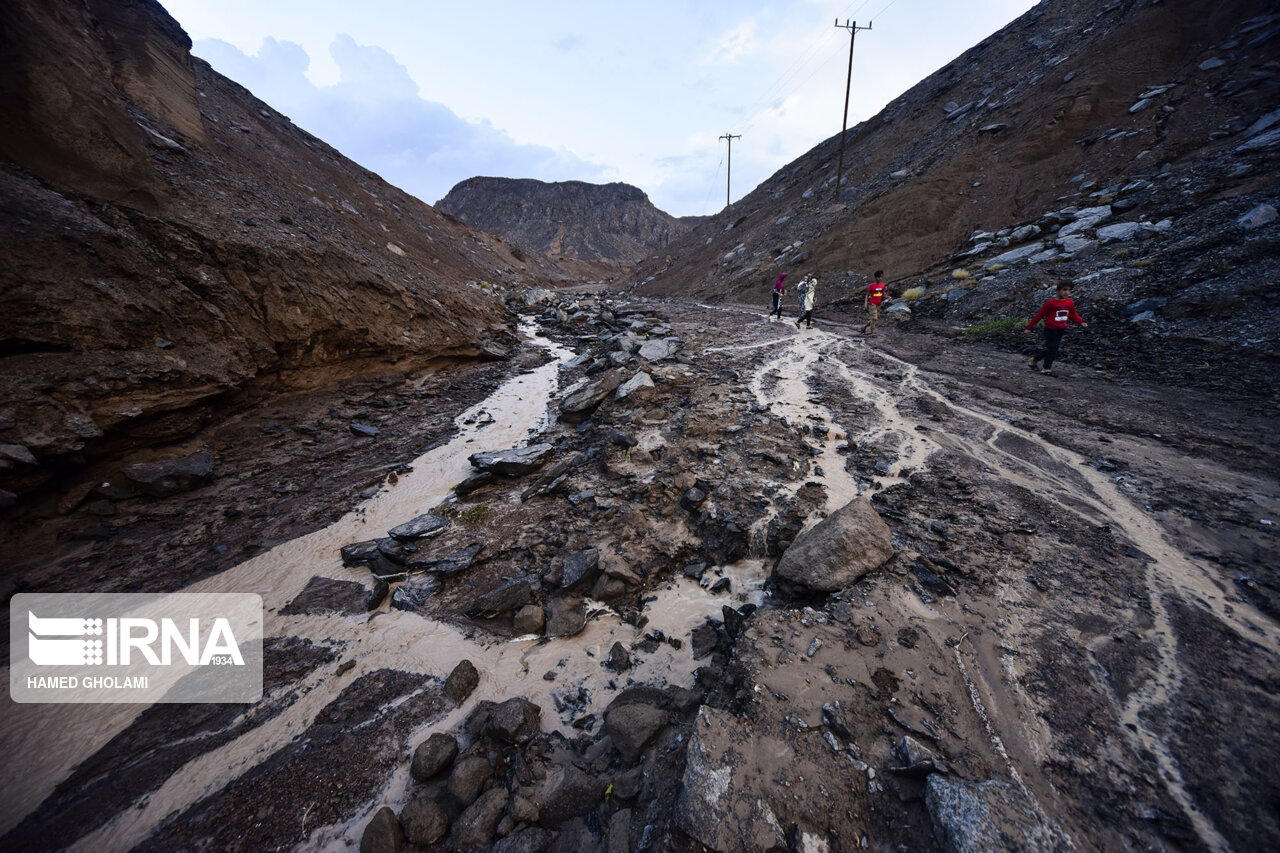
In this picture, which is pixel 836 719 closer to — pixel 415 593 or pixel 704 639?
pixel 704 639

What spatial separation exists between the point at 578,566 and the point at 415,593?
190 cm

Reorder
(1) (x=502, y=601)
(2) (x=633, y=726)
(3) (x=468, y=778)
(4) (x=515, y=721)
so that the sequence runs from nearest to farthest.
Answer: (3) (x=468, y=778)
(2) (x=633, y=726)
(4) (x=515, y=721)
(1) (x=502, y=601)

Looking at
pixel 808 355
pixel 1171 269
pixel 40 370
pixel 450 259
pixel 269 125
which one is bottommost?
pixel 808 355

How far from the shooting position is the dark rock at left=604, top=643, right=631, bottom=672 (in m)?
3.79

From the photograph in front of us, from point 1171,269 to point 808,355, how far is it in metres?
7.29

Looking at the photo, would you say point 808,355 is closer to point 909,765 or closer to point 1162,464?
point 1162,464

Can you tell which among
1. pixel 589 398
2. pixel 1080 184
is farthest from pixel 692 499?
pixel 1080 184

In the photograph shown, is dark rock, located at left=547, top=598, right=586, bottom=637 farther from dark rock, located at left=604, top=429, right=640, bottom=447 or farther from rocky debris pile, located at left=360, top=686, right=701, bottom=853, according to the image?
dark rock, located at left=604, top=429, right=640, bottom=447

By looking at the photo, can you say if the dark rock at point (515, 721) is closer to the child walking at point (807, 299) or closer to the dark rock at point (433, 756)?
the dark rock at point (433, 756)

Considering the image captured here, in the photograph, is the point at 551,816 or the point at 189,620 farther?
the point at 189,620

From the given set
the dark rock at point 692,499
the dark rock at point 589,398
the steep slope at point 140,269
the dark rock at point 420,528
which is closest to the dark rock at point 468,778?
the dark rock at point 420,528

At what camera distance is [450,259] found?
2383 cm

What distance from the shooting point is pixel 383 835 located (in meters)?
2.60

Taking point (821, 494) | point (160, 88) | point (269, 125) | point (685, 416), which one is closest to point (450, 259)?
point (269, 125)
